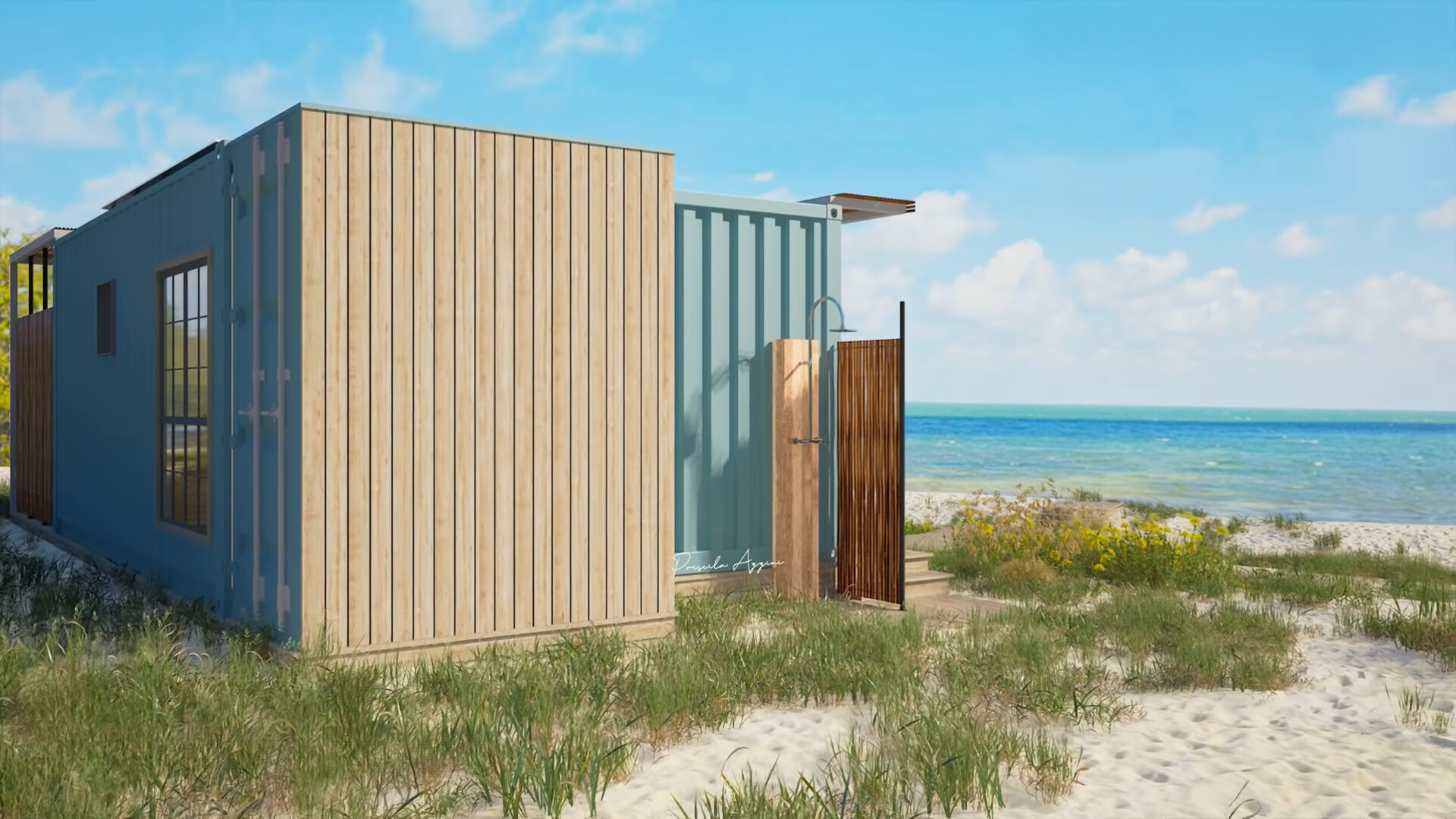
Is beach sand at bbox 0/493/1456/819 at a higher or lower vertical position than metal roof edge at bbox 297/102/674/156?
lower

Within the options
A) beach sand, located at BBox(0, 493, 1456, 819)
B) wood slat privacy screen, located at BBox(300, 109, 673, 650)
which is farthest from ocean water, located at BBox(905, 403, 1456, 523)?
wood slat privacy screen, located at BBox(300, 109, 673, 650)

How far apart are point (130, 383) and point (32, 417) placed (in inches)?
186

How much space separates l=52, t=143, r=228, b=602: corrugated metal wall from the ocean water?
2687 cm

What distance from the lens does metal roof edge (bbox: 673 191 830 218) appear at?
8.41 m

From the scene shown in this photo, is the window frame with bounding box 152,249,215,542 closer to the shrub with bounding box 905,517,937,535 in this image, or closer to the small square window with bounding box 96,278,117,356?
the small square window with bounding box 96,278,117,356

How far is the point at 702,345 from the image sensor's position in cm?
862

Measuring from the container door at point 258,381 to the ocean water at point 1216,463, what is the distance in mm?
29436

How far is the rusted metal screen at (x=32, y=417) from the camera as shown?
12.2m

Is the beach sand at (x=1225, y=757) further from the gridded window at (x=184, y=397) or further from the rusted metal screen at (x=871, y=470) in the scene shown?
the gridded window at (x=184, y=397)

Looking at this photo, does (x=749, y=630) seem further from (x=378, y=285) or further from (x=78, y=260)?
(x=78, y=260)

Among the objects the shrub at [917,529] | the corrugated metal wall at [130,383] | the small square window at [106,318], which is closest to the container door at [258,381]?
the corrugated metal wall at [130,383]

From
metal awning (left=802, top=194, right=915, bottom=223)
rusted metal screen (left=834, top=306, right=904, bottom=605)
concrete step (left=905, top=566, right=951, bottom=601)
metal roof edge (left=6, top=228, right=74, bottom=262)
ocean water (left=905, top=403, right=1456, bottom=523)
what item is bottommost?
ocean water (left=905, top=403, right=1456, bottom=523)

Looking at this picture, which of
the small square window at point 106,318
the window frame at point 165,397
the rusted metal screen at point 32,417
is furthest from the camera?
the rusted metal screen at point 32,417

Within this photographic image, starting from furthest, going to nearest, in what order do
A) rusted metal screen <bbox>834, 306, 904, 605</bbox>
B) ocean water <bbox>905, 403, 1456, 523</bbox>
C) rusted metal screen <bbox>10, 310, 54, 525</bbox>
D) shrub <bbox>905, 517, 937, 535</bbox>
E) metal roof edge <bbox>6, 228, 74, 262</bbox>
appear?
ocean water <bbox>905, 403, 1456, 523</bbox> < shrub <bbox>905, 517, 937, 535</bbox> < rusted metal screen <bbox>10, 310, 54, 525</bbox> < metal roof edge <bbox>6, 228, 74, 262</bbox> < rusted metal screen <bbox>834, 306, 904, 605</bbox>
